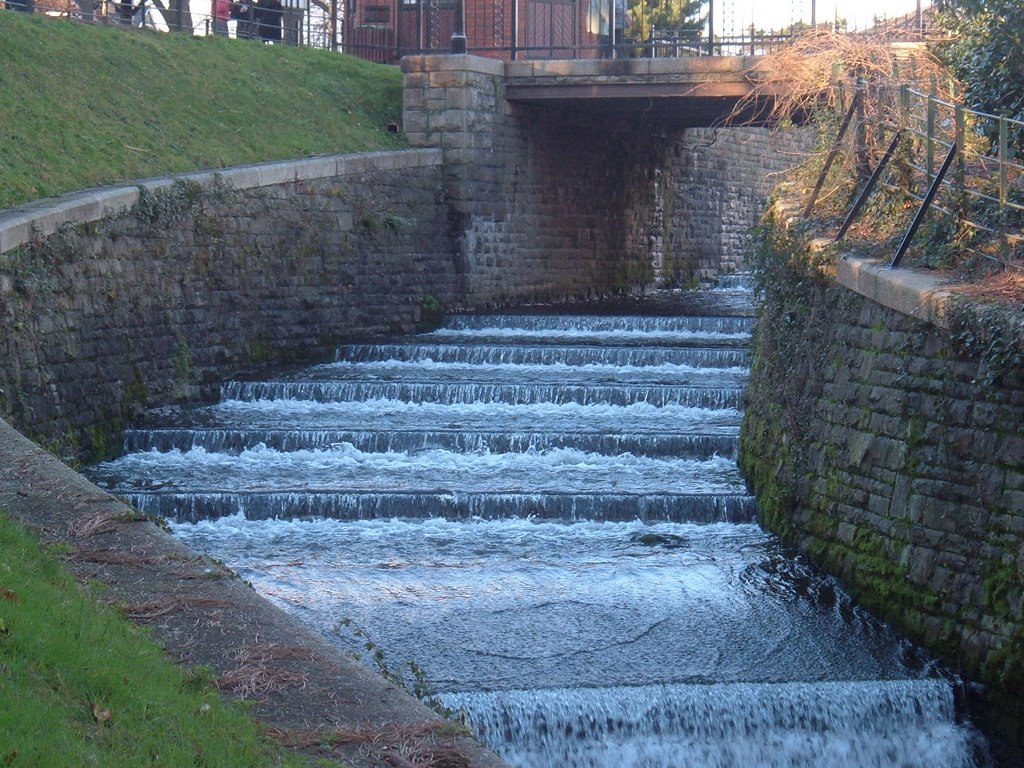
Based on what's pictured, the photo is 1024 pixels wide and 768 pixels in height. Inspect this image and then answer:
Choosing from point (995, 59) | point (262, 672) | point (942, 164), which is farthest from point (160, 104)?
point (262, 672)

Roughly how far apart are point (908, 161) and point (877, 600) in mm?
3765

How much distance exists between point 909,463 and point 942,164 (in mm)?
2354

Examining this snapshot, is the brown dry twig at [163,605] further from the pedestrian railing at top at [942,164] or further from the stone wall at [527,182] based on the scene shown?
the stone wall at [527,182]

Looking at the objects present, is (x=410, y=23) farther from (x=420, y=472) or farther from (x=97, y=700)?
(x=97, y=700)

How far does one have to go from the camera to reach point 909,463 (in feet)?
29.1

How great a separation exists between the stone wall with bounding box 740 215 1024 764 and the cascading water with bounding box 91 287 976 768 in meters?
0.29

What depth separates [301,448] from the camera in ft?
43.3

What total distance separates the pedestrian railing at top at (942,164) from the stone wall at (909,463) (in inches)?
25.9

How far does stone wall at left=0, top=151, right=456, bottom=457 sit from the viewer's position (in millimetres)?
12945

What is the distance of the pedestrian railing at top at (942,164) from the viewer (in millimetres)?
9094

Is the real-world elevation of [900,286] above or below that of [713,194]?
below

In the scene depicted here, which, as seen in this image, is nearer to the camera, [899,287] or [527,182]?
[899,287]

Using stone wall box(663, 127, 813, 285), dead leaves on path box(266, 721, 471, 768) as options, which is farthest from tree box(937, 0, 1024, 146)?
stone wall box(663, 127, 813, 285)

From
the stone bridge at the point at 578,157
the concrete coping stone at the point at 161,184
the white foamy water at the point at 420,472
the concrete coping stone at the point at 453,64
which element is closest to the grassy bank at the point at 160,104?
the concrete coping stone at the point at 161,184
